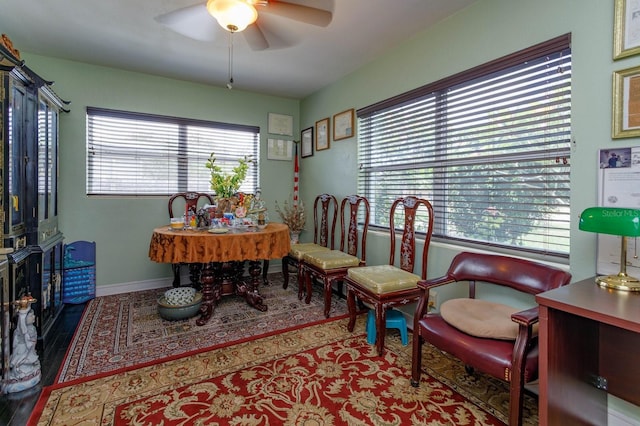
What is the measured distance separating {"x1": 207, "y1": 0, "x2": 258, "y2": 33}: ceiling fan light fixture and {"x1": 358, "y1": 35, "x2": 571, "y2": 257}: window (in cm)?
157

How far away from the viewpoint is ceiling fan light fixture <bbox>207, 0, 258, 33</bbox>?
5.79 feet

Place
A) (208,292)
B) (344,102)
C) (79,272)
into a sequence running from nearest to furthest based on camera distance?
(208,292) → (79,272) → (344,102)

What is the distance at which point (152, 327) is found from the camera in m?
2.75

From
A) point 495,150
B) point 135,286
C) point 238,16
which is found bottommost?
point 135,286

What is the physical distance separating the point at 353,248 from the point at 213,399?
79.8 inches

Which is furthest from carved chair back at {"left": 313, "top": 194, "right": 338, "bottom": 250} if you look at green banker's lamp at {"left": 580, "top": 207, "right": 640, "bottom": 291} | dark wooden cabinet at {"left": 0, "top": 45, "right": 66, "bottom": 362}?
dark wooden cabinet at {"left": 0, "top": 45, "right": 66, "bottom": 362}

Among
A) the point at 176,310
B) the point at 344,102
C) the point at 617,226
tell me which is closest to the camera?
the point at 617,226

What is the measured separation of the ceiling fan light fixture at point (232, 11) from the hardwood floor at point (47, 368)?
2.47 meters

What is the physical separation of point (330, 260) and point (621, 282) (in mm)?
2084

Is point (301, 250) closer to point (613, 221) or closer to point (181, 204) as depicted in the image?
point (181, 204)

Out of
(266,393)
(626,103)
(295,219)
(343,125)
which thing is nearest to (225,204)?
(295,219)

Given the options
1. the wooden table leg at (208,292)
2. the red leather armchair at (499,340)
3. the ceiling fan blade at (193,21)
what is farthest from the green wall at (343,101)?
the ceiling fan blade at (193,21)

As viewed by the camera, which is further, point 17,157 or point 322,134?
point 322,134

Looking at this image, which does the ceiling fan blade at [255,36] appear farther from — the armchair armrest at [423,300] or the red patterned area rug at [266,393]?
the red patterned area rug at [266,393]
